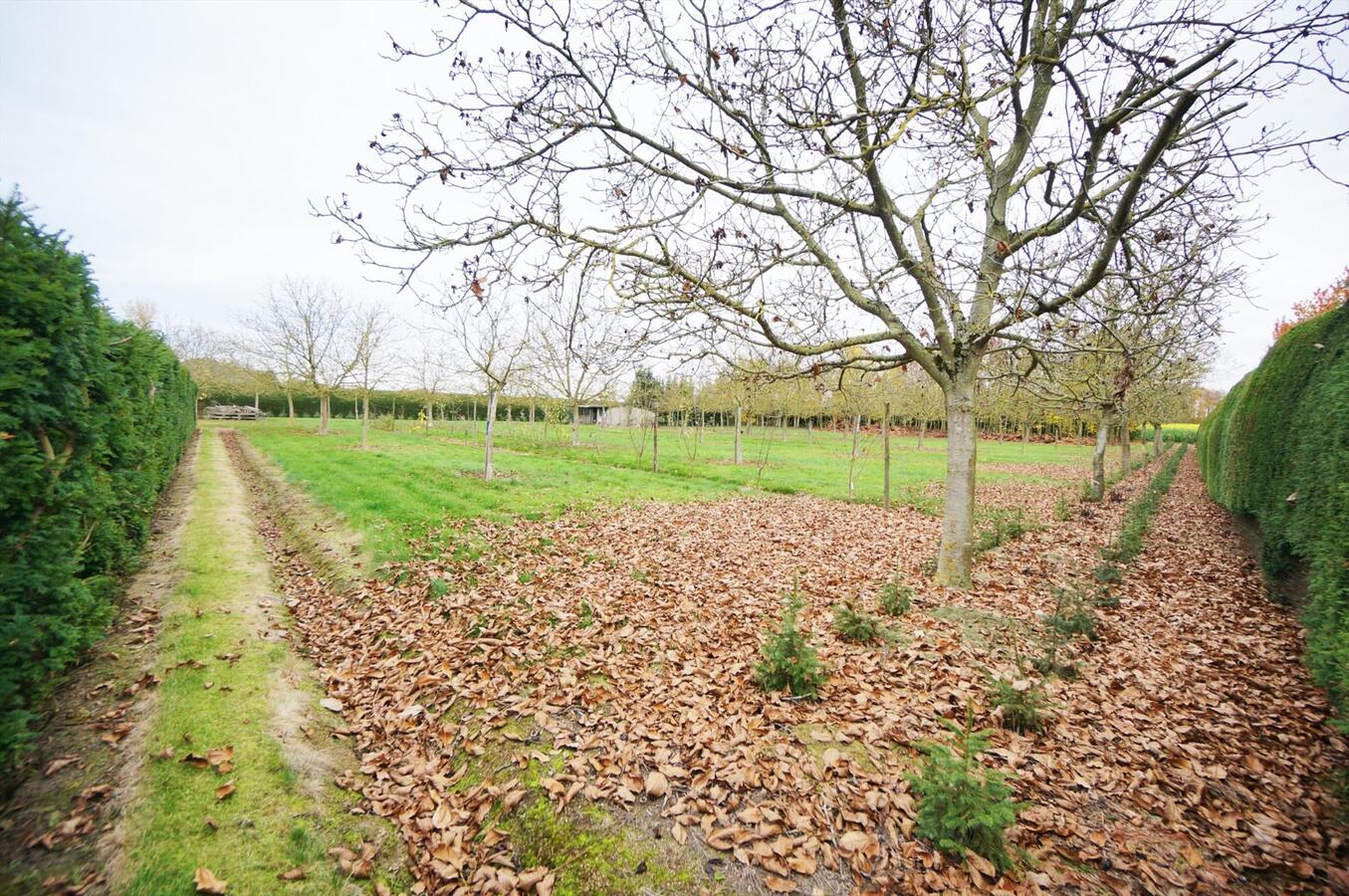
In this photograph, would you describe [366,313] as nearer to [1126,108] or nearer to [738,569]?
[738,569]

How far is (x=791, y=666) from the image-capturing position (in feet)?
14.7

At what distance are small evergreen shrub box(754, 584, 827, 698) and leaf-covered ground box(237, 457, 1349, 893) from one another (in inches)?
5.2

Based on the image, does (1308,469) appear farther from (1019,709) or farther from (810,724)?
(810,724)

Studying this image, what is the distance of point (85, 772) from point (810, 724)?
503cm

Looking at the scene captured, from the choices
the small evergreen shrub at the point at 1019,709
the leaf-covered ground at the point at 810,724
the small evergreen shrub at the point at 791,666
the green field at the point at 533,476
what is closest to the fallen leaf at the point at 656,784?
the leaf-covered ground at the point at 810,724

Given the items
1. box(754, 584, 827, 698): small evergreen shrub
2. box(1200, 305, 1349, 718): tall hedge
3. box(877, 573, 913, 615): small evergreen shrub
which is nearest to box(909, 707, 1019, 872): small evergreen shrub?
box(754, 584, 827, 698): small evergreen shrub

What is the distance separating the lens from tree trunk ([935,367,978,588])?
21.4 feet

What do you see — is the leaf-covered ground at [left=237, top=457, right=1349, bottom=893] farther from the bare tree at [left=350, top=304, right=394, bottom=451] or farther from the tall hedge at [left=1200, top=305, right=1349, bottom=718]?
the bare tree at [left=350, top=304, right=394, bottom=451]

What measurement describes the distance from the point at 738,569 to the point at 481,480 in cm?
886

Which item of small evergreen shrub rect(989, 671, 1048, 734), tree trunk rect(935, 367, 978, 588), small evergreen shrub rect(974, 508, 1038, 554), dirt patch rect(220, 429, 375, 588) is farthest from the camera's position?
small evergreen shrub rect(974, 508, 1038, 554)

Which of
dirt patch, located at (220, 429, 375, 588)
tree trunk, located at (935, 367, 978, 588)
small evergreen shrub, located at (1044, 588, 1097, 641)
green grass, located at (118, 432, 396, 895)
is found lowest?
green grass, located at (118, 432, 396, 895)

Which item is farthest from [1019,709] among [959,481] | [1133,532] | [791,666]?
[1133,532]

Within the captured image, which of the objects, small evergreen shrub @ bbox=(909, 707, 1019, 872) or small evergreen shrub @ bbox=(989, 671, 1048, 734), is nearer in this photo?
small evergreen shrub @ bbox=(909, 707, 1019, 872)

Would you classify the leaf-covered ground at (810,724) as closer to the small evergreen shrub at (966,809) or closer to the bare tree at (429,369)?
the small evergreen shrub at (966,809)
